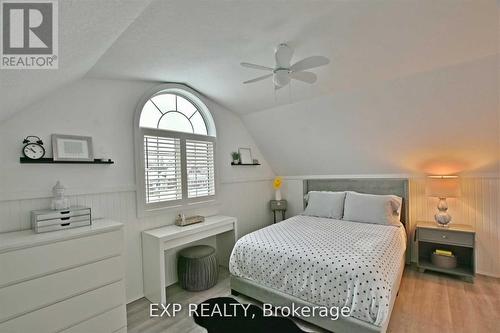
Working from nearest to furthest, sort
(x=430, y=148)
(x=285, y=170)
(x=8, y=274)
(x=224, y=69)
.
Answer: (x=8, y=274), (x=224, y=69), (x=430, y=148), (x=285, y=170)

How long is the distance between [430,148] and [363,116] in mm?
955

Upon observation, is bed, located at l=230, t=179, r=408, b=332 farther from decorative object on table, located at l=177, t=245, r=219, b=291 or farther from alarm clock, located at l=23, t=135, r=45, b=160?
alarm clock, located at l=23, t=135, r=45, b=160

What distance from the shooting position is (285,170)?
4.55 meters

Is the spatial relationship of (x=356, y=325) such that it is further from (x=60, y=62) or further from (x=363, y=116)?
(x=60, y=62)

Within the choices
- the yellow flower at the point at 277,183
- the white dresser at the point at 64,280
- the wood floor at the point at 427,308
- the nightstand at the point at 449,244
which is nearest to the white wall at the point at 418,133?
the nightstand at the point at 449,244

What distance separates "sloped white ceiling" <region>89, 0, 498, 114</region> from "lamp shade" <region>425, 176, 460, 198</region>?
4.77 ft

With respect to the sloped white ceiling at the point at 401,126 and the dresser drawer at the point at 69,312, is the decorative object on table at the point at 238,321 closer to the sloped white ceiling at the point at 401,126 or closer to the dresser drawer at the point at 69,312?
the dresser drawer at the point at 69,312

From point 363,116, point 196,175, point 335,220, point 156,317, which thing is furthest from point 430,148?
point 156,317

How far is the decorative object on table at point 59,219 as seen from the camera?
175 cm

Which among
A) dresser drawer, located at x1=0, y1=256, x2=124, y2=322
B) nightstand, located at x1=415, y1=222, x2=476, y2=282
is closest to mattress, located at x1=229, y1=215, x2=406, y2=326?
nightstand, located at x1=415, y1=222, x2=476, y2=282

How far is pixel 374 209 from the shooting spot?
3.20m

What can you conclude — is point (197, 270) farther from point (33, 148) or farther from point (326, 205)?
point (326, 205)

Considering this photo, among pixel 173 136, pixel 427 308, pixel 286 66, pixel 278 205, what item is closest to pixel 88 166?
pixel 173 136

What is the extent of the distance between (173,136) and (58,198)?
1383mm
